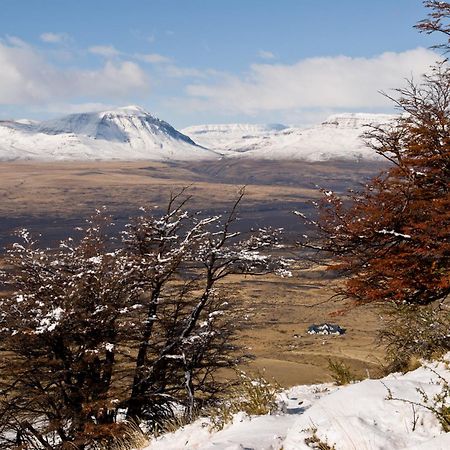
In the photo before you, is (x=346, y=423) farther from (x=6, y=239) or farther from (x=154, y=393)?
(x=6, y=239)

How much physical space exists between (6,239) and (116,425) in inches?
5014

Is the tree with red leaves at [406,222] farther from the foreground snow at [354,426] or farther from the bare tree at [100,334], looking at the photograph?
the foreground snow at [354,426]

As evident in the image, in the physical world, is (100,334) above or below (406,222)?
below

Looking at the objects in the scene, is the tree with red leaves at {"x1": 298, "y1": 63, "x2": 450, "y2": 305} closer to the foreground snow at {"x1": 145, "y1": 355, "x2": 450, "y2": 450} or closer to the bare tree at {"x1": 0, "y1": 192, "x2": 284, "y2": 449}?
the bare tree at {"x1": 0, "y1": 192, "x2": 284, "y2": 449}

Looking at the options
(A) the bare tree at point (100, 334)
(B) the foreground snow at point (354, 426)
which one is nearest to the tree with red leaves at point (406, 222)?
(A) the bare tree at point (100, 334)

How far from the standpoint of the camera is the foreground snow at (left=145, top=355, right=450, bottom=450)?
395 cm

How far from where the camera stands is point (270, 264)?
10969 mm

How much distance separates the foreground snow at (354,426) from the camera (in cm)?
395

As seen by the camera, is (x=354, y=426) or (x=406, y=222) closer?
(x=354, y=426)

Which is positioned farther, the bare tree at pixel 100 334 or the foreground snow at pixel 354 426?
the bare tree at pixel 100 334

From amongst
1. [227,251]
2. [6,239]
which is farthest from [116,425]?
[6,239]

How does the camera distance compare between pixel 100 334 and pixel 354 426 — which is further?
pixel 100 334

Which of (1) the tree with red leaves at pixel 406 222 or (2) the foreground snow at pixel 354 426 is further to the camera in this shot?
(1) the tree with red leaves at pixel 406 222

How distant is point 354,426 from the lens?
13.5 ft
